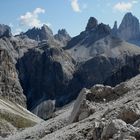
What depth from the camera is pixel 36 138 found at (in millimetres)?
A: 42469

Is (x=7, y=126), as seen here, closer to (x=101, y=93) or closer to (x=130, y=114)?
(x=101, y=93)

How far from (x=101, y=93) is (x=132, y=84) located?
2668mm

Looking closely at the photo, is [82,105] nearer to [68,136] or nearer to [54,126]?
[54,126]

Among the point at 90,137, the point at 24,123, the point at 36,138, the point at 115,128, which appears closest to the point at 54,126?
the point at 36,138

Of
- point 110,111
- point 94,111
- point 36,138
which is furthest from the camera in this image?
point 36,138

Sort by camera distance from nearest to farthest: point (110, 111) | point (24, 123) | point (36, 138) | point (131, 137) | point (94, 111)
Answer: point (131, 137), point (110, 111), point (94, 111), point (36, 138), point (24, 123)

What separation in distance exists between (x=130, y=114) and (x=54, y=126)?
21619mm

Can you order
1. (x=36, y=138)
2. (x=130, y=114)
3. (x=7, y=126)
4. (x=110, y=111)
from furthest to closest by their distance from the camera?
(x=7, y=126)
(x=36, y=138)
(x=110, y=111)
(x=130, y=114)

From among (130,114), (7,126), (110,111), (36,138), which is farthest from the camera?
(7,126)

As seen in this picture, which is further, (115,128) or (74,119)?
(74,119)

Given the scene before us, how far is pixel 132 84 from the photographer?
4253 centimetres

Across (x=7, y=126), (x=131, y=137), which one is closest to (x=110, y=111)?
(x=131, y=137)

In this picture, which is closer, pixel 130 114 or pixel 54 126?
pixel 130 114

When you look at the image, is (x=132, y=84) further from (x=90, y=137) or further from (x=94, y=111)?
(x=90, y=137)
